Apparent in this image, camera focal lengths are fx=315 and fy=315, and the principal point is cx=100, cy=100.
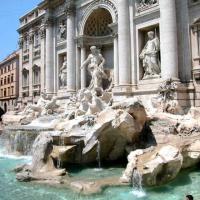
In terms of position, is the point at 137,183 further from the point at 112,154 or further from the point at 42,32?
the point at 42,32

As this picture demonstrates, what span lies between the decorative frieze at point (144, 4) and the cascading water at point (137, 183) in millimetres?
11471

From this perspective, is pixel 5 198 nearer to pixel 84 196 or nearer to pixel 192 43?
pixel 84 196

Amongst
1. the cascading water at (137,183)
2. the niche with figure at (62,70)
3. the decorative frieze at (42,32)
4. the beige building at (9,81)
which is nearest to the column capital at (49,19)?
the decorative frieze at (42,32)

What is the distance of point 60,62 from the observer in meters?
26.7

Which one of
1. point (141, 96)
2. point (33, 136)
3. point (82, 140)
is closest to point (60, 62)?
point (141, 96)

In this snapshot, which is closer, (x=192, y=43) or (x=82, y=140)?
(x=82, y=140)

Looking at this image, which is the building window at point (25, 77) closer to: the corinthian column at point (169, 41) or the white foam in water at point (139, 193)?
the corinthian column at point (169, 41)

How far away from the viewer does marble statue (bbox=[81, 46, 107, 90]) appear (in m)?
20.8

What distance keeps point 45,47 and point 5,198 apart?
2167cm

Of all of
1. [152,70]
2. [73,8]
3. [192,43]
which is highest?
[73,8]

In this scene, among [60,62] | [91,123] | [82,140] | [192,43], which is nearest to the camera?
[82,140]

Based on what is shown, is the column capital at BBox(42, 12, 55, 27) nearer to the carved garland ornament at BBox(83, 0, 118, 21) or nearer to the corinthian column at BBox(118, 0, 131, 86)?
the carved garland ornament at BBox(83, 0, 118, 21)

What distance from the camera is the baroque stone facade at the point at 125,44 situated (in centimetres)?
1630

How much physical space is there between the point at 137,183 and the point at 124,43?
11.3 metres
